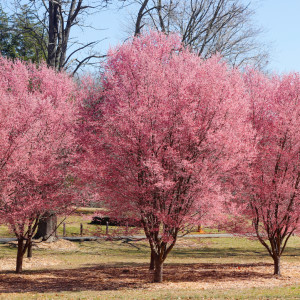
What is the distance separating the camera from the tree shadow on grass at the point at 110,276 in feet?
44.0

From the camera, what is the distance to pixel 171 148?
39.3 ft

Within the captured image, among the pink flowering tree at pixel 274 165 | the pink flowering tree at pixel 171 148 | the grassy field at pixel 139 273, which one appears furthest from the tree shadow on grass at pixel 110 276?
the pink flowering tree at pixel 171 148

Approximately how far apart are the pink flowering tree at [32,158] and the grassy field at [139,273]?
2.37 m

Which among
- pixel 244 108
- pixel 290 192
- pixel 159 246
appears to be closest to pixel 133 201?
pixel 159 246

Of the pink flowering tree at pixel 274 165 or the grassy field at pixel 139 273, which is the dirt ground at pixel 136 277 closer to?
the grassy field at pixel 139 273

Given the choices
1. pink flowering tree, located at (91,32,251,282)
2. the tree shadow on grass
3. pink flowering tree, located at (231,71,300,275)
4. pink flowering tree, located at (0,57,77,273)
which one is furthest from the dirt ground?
pink flowering tree, located at (91,32,251,282)

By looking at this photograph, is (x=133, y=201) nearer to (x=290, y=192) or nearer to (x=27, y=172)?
(x=27, y=172)

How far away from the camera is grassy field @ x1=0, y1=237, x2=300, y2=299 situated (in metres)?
11.3

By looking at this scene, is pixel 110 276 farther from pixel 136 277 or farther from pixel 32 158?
pixel 32 158

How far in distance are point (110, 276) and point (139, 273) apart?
1.20 m

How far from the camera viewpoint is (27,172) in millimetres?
13500

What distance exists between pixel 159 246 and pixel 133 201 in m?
1.95

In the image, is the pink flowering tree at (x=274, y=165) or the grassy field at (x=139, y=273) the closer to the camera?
the grassy field at (x=139, y=273)

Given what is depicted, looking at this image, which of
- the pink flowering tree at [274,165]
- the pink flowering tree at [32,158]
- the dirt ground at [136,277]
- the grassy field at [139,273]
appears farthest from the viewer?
the pink flowering tree at [274,165]
